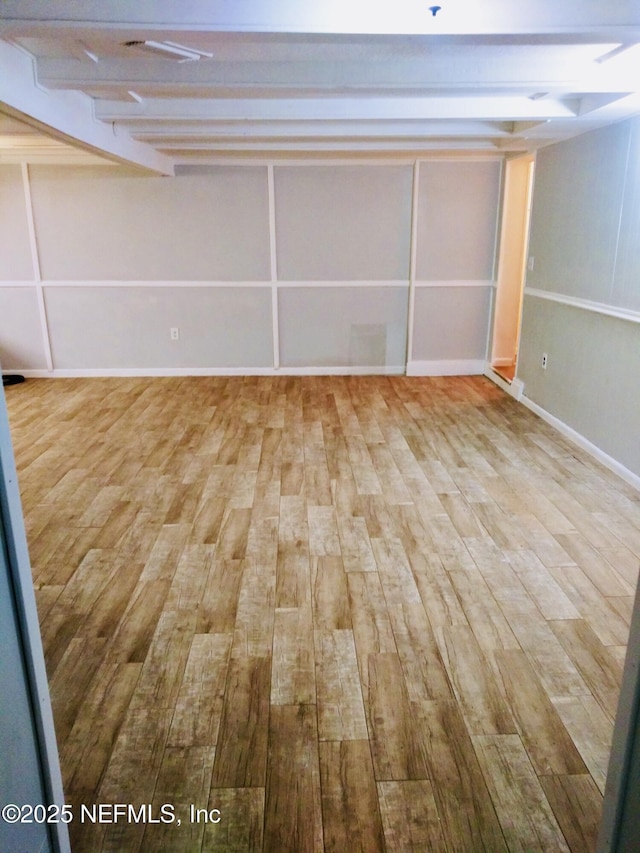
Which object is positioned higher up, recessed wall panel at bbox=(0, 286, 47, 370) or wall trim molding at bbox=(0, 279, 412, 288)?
wall trim molding at bbox=(0, 279, 412, 288)

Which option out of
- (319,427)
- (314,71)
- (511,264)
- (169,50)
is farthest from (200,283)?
(169,50)

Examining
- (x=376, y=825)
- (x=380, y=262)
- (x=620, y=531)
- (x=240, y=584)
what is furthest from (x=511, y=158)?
(x=376, y=825)

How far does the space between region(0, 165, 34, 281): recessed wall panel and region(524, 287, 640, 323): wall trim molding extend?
4.95m

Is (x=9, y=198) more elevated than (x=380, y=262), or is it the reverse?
(x=9, y=198)

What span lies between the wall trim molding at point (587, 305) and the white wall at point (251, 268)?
116 centimetres

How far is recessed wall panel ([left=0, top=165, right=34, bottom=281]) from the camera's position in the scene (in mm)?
6039

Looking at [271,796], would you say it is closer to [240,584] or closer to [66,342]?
[240,584]

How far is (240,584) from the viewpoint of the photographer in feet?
9.00

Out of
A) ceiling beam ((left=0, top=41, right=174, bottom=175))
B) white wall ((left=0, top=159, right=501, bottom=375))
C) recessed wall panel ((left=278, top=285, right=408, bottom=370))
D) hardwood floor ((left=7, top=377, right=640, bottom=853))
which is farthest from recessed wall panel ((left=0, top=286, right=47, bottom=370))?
recessed wall panel ((left=278, top=285, right=408, bottom=370))

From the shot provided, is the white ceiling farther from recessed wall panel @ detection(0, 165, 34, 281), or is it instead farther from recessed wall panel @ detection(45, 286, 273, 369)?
recessed wall panel @ detection(0, 165, 34, 281)

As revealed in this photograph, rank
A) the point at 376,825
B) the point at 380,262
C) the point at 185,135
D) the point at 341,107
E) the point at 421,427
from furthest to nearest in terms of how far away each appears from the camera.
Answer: the point at 380,262, the point at 421,427, the point at 185,135, the point at 341,107, the point at 376,825

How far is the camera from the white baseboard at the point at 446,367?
6.61 metres

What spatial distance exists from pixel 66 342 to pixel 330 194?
10.4 feet

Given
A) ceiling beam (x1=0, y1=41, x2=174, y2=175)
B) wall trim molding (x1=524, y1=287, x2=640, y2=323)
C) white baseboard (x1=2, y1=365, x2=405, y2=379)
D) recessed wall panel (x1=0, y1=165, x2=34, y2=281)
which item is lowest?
white baseboard (x1=2, y1=365, x2=405, y2=379)
